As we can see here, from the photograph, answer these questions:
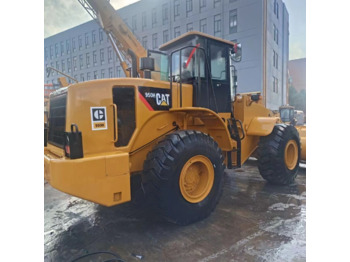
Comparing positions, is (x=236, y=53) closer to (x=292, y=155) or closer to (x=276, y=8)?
(x=276, y=8)

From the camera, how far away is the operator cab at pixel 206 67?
3.21 metres

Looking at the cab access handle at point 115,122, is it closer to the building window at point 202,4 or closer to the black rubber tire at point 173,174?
the black rubber tire at point 173,174

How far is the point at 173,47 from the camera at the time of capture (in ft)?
12.0

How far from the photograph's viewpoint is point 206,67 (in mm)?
3330

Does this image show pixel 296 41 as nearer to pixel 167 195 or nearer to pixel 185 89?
pixel 185 89

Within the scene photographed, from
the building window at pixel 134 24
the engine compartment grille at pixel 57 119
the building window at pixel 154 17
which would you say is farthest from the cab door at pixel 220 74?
the building window at pixel 134 24

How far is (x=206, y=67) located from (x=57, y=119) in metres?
1.99

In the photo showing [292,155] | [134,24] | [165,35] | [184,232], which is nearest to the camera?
[184,232]

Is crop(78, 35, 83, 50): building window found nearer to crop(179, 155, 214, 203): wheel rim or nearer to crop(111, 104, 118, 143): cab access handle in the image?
crop(111, 104, 118, 143): cab access handle

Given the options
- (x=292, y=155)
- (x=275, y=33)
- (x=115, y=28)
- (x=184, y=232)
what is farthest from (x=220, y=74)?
(x=115, y=28)

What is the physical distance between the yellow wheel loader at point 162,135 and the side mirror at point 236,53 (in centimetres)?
1

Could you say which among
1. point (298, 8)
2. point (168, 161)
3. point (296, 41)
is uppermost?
point (298, 8)
